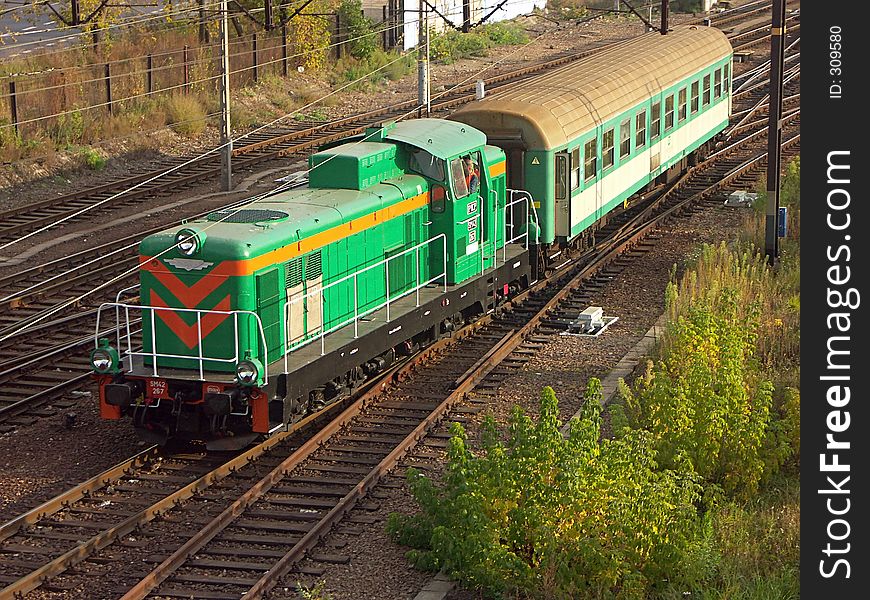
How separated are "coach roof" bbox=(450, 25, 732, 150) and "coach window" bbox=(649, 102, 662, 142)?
11.8 inches

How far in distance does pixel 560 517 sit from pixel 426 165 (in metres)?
6.52

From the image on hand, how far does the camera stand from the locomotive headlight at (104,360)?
39.5ft

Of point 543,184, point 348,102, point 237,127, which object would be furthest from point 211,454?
point 348,102

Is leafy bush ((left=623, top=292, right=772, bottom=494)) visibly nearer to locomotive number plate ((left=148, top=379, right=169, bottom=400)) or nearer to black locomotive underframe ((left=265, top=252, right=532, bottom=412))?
black locomotive underframe ((left=265, top=252, right=532, bottom=412))

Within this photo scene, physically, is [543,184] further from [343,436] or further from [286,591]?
[286,591]

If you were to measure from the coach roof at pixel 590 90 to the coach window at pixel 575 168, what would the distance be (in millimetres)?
266

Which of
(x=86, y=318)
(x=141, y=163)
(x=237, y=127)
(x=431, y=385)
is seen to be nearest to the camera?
(x=431, y=385)

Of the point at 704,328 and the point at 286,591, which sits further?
the point at 704,328

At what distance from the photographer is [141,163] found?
28141 mm

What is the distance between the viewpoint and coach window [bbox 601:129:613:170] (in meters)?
19.9

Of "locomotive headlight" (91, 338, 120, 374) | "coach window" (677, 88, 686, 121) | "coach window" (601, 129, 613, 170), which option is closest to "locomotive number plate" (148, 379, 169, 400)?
"locomotive headlight" (91, 338, 120, 374)

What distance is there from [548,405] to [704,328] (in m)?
3.73

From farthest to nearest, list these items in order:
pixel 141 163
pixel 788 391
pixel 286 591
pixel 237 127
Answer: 1. pixel 237 127
2. pixel 141 163
3. pixel 788 391
4. pixel 286 591

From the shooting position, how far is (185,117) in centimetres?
3081
